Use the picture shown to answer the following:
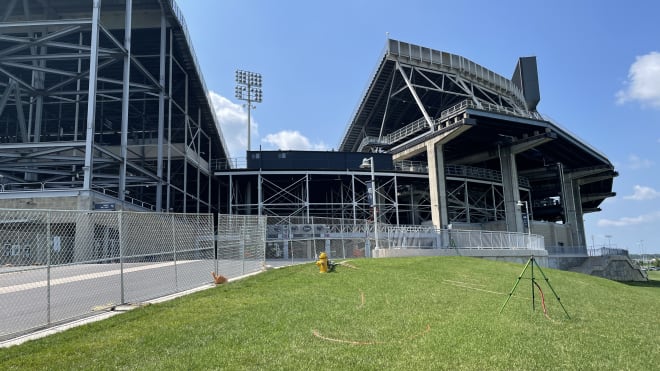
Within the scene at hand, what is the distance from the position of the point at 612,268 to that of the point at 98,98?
57.7 m

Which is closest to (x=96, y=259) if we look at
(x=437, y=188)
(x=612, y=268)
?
(x=437, y=188)

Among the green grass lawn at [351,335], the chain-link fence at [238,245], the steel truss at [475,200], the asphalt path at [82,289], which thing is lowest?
the green grass lawn at [351,335]

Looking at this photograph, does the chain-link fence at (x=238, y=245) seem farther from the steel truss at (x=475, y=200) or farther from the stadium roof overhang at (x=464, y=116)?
the steel truss at (x=475, y=200)

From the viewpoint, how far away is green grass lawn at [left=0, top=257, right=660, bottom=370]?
19.0 feet

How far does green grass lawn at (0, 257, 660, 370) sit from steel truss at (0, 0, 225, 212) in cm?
1964

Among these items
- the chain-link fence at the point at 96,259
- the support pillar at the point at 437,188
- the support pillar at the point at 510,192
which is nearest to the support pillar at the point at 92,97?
the chain-link fence at the point at 96,259

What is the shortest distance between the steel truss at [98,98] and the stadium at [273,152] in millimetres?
176

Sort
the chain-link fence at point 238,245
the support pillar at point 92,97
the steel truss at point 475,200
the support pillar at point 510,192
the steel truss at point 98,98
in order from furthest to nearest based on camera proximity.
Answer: the steel truss at point 475,200 → the support pillar at point 510,192 → the steel truss at point 98,98 → the support pillar at point 92,97 → the chain-link fence at point 238,245

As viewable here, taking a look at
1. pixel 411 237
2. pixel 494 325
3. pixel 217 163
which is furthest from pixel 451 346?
pixel 217 163

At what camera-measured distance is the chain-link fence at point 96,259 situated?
8.79 meters

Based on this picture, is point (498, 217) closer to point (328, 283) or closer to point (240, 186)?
point (240, 186)

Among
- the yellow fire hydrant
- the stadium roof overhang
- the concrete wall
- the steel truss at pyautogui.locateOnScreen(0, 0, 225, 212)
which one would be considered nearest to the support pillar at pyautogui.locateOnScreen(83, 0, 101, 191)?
the steel truss at pyautogui.locateOnScreen(0, 0, 225, 212)

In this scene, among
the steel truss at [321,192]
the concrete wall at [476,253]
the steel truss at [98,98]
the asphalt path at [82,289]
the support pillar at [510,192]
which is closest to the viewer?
the asphalt path at [82,289]

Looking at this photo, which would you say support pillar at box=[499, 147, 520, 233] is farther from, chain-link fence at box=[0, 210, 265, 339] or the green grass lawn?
the green grass lawn
